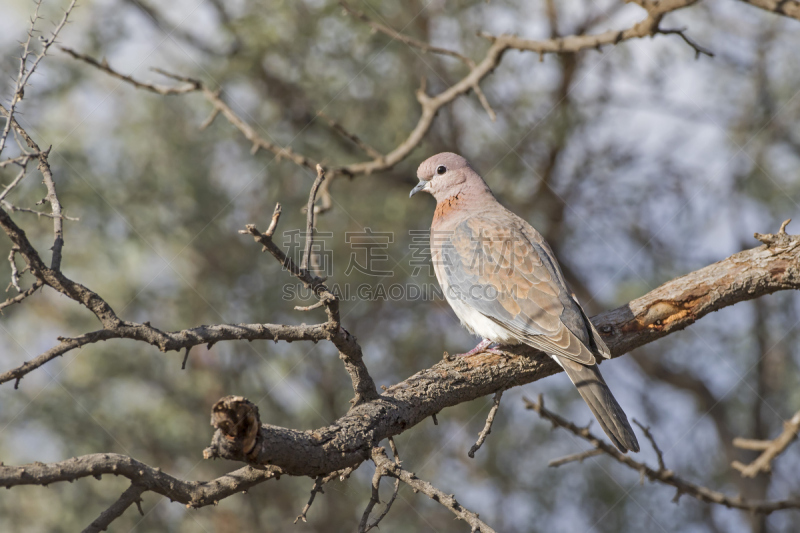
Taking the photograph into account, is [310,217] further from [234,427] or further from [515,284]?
[515,284]

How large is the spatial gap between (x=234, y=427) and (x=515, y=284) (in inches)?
87.2

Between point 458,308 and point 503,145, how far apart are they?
8.45ft

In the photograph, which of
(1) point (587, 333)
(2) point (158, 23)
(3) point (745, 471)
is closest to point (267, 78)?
(2) point (158, 23)

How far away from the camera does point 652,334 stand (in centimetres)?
362

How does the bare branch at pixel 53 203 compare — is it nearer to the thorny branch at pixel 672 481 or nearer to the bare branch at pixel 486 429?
the bare branch at pixel 486 429

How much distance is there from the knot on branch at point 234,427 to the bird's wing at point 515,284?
183cm

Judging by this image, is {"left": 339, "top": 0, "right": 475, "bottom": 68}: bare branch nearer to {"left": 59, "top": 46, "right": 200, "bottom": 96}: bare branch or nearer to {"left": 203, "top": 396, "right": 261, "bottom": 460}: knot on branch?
{"left": 59, "top": 46, "right": 200, "bottom": 96}: bare branch

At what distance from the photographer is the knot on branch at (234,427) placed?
2.04 meters

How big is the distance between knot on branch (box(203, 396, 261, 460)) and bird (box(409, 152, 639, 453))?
166cm

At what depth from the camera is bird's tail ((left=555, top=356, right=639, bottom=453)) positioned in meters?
3.21

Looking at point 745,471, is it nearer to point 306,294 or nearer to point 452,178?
point 452,178

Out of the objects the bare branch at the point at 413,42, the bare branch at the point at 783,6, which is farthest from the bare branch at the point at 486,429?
the bare branch at the point at 783,6

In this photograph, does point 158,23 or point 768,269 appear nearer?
point 768,269

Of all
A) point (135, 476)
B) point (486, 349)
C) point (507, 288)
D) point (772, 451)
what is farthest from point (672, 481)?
point (135, 476)
